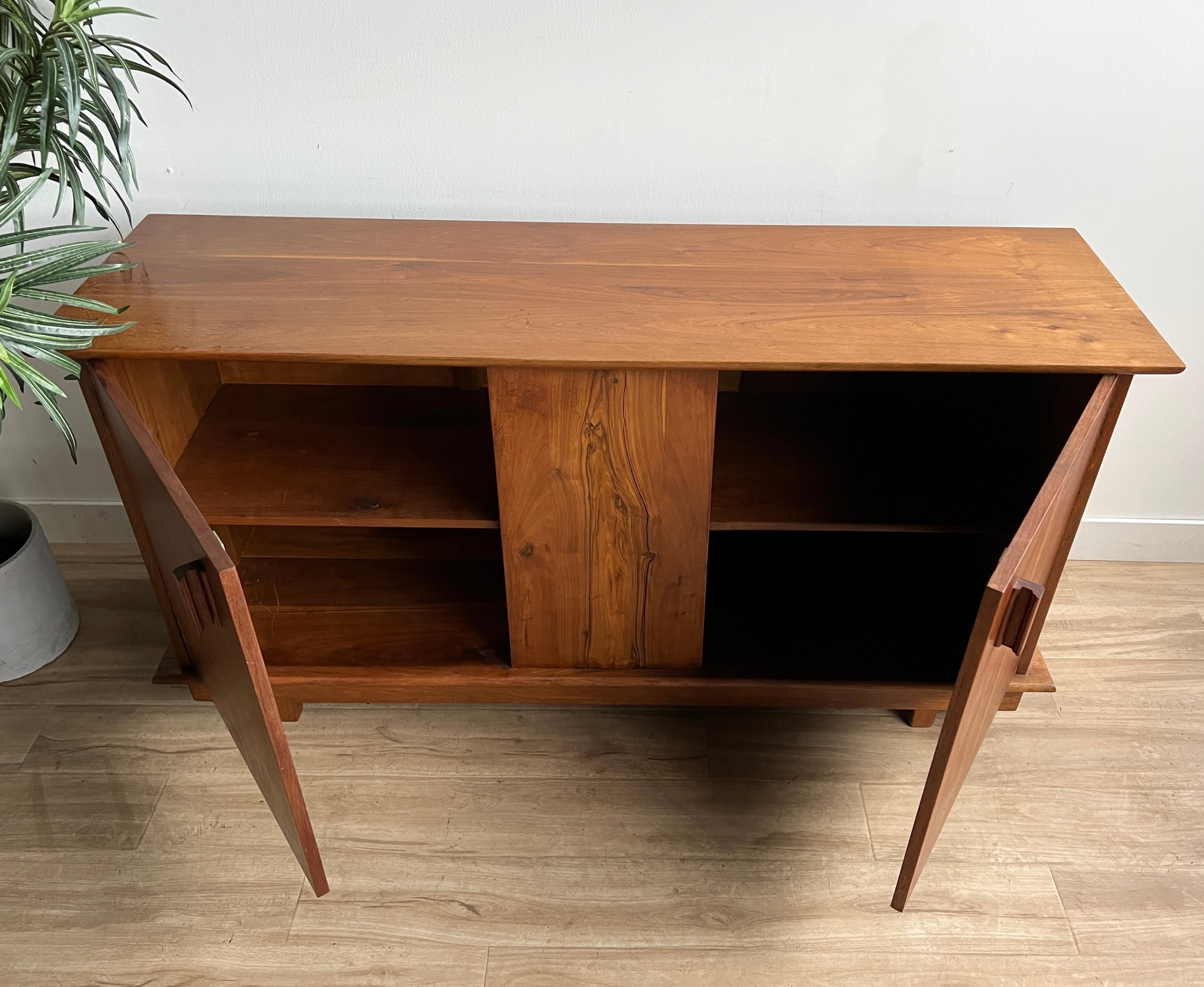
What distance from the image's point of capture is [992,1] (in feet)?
4.67

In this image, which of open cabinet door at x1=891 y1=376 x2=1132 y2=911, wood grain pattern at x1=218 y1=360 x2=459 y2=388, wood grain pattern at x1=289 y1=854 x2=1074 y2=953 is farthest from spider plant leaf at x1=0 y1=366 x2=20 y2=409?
open cabinet door at x1=891 y1=376 x2=1132 y2=911

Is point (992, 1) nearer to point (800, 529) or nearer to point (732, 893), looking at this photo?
point (800, 529)

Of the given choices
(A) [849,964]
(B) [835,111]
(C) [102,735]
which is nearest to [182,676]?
(C) [102,735]

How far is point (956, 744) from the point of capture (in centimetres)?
105

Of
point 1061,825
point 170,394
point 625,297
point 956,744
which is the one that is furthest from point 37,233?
point 1061,825

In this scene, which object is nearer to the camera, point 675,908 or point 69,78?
point 69,78

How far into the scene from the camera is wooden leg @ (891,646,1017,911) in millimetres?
1013

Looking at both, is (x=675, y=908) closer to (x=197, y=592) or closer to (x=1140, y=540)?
(x=197, y=592)

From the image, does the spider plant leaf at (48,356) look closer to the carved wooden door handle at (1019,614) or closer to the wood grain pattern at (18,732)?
the wood grain pattern at (18,732)

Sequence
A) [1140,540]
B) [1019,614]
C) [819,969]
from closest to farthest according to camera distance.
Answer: [1019,614] → [819,969] → [1140,540]

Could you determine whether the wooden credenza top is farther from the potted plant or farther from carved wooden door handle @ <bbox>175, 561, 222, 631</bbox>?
carved wooden door handle @ <bbox>175, 561, 222, 631</bbox>

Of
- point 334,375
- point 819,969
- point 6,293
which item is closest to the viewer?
point 6,293

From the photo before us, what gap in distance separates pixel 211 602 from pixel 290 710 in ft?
2.10

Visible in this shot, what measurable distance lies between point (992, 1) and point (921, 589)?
94cm
